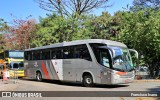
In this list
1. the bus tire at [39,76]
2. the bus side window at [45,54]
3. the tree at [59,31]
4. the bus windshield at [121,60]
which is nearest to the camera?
the bus windshield at [121,60]

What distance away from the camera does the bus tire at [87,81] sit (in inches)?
871

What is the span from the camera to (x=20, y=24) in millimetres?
58156

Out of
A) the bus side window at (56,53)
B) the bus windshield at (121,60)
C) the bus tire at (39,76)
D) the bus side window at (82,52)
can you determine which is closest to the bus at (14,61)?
the bus tire at (39,76)

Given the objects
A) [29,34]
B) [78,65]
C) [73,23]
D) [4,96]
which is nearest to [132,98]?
[4,96]

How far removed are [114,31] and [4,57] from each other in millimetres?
13196

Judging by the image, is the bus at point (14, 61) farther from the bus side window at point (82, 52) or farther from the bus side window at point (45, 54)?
the bus side window at point (82, 52)

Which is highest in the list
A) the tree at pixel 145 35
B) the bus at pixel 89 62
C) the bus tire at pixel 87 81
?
the tree at pixel 145 35

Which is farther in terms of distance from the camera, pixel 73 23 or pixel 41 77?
pixel 73 23

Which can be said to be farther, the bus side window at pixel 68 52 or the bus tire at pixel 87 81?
the bus side window at pixel 68 52

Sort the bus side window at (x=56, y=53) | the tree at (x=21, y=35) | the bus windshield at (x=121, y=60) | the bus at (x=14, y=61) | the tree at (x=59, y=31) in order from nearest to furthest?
the bus windshield at (x=121, y=60) < the bus side window at (x=56, y=53) < the bus at (x=14, y=61) < the tree at (x=59, y=31) < the tree at (x=21, y=35)

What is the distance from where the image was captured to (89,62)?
22.0 metres

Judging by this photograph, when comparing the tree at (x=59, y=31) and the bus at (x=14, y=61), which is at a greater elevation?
the tree at (x=59, y=31)

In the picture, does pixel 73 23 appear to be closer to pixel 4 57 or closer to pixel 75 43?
pixel 4 57

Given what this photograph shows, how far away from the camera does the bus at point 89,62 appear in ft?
67.9
